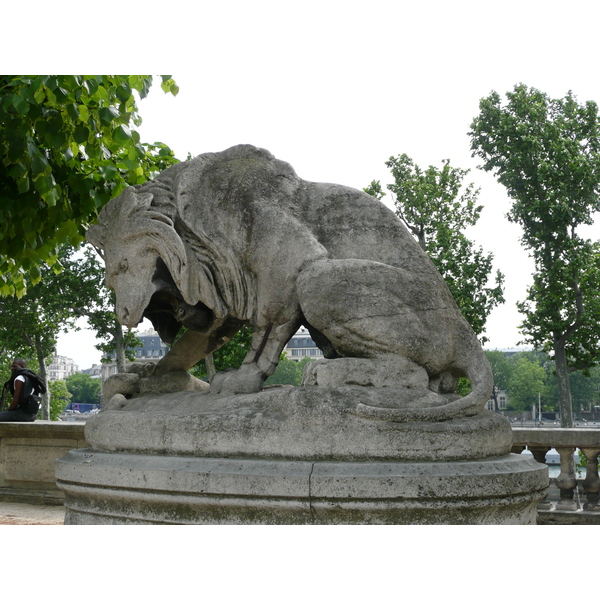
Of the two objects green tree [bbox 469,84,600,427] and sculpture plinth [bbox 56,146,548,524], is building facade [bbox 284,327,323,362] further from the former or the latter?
sculpture plinth [bbox 56,146,548,524]

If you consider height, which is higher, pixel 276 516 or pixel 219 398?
pixel 219 398

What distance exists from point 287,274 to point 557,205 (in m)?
20.1

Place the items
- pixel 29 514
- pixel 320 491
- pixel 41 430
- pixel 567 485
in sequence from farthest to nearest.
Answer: pixel 41 430
pixel 29 514
pixel 567 485
pixel 320 491

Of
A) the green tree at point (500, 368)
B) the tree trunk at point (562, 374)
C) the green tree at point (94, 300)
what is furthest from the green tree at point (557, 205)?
the green tree at point (500, 368)

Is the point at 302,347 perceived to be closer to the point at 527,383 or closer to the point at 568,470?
the point at 527,383

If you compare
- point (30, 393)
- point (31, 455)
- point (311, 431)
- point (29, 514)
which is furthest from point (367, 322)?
point (30, 393)

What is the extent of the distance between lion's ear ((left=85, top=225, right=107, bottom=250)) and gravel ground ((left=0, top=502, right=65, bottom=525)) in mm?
2879

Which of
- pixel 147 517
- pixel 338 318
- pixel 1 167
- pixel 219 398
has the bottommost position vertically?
pixel 147 517

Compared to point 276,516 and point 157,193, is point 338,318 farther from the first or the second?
point 157,193

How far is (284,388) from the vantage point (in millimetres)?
4043

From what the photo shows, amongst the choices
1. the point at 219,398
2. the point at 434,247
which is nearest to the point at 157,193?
the point at 219,398

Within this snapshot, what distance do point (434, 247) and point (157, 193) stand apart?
18612 millimetres

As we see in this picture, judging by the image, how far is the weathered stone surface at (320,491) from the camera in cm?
336

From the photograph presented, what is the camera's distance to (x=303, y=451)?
11.8 feet
